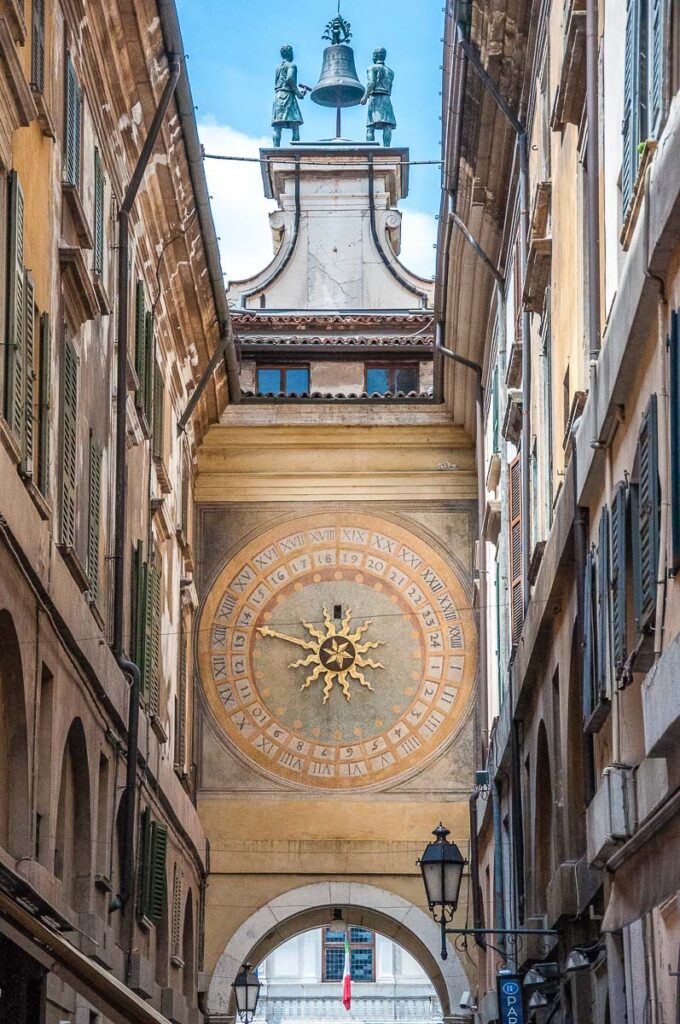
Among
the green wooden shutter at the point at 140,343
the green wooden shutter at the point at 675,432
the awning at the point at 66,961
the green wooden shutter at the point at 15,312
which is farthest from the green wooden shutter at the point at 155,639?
the green wooden shutter at the point at 675,432

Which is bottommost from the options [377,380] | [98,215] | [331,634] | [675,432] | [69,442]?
[675,432]

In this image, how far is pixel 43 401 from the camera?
583 inches

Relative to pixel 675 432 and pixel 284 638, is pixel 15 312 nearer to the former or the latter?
pixel 675 432

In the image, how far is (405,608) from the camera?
2788 centimetres

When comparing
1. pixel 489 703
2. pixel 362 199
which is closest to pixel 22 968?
pixel 489 703

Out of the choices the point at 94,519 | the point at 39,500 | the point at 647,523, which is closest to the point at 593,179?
the point at 647,523

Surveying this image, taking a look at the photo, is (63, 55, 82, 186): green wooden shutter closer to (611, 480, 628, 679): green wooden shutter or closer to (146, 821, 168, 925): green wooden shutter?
(611, 480, 628, 679): green wooden shutter

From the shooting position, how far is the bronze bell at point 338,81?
115 ft

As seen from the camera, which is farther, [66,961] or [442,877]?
[442,877]

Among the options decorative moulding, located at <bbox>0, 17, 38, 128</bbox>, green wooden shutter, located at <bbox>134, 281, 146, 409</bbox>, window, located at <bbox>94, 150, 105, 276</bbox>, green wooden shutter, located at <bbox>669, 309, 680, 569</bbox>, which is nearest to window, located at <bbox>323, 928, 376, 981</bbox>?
green wooden shutter, located at <bbox>134, 281, 146, 409</bbox>

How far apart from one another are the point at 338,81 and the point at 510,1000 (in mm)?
21432

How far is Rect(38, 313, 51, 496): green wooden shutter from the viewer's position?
14781mm

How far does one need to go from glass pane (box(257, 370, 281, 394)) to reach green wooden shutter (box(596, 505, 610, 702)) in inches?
660

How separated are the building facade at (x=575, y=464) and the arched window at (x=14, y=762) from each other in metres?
3.79
